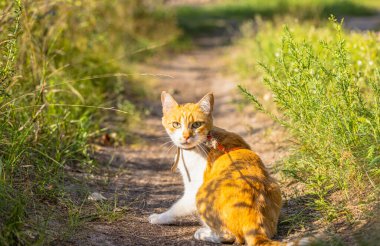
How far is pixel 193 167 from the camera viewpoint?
3.94 m

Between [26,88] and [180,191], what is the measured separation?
167cm

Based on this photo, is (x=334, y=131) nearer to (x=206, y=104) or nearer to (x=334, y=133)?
(x=334, y=133)

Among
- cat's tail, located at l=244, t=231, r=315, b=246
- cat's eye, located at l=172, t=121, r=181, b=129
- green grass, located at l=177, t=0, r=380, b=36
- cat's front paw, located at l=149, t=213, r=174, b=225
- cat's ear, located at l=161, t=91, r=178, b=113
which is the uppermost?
green grass, located at l=177, t=0, r=380, b=36

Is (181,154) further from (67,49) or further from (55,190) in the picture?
(67,49)

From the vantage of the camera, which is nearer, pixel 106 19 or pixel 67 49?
pixel 67 49

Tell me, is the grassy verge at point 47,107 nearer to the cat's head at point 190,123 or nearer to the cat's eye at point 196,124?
the cat's head at point 190,123

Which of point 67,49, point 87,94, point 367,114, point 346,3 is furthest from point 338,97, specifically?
point 346,3

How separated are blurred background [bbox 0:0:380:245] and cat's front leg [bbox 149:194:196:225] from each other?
9 centimetres

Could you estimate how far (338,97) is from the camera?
3920 mm

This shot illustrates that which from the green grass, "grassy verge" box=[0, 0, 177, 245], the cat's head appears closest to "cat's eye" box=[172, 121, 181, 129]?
the cat's head

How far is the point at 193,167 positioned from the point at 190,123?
293 millimetres

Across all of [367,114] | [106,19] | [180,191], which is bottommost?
[180,191]

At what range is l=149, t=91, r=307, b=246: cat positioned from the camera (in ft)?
10.9

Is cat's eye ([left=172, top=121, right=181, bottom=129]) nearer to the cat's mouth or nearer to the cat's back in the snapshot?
the cat's mouth
